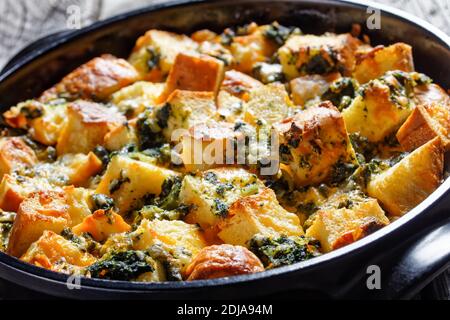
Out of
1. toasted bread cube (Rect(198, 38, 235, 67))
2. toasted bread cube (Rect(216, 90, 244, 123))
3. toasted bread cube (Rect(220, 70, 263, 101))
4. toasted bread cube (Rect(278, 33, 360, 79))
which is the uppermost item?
toasted bread cube (Rect(278, 33, 360, 79))

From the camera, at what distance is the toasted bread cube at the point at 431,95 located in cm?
333

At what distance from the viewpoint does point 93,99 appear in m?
3.94

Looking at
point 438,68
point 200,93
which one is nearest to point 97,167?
point 200,93

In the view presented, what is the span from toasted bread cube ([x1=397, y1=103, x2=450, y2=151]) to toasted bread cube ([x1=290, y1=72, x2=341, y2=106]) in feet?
1.83

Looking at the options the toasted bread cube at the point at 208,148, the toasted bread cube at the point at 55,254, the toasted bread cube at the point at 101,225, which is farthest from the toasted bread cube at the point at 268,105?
the toasted bread cube at the point at 55,254

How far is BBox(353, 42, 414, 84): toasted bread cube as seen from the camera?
3.49m

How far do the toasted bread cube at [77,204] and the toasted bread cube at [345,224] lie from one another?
3.26 feet

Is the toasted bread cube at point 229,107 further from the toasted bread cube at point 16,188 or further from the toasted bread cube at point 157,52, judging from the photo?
the toasted bread cube at point 16,188

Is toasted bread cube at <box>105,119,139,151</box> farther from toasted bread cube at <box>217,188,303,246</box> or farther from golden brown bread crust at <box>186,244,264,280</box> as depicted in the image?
golden brown bread crust at <box>186,244,264,280</box>

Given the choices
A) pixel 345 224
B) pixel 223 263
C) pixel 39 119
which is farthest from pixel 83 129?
pixel 345 224

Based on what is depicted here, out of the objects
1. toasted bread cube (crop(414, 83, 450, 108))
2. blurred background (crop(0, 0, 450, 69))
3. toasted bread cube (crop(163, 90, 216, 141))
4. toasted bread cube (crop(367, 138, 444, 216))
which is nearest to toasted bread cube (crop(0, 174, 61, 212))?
toasted bread cube (crop(163, 90, 216, 141))

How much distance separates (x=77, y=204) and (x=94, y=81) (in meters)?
1.09
